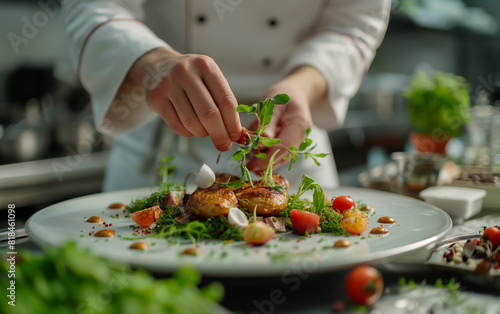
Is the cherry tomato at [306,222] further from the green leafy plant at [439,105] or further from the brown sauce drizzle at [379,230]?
the green leafy plant at [439,105]

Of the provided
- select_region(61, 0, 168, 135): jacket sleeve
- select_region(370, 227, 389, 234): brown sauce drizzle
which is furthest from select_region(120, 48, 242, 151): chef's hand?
select_region(370, 227, 389, 234): brown sauce drizzle

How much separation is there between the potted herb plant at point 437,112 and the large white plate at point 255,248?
1.28 metres

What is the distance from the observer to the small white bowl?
1205 mm

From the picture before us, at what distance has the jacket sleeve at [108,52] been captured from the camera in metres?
1.26

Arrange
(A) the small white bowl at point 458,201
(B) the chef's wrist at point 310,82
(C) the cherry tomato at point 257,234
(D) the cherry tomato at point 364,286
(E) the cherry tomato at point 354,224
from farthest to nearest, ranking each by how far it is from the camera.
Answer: (B) the chef's wrist at point 310,82
(A) the small white bowl at point 458,201
(E) the cherry tomato at point 354,224
(C) the cherry tomato at point 257,234
(D) the cherry tomato at point 364,286

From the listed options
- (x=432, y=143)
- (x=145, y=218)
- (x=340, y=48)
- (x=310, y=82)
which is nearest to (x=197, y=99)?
(x=145, y=218)

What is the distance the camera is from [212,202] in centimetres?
95

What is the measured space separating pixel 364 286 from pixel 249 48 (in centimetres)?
125

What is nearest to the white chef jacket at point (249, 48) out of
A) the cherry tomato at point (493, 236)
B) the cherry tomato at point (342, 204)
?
the cherry tomato at point (342, 204)

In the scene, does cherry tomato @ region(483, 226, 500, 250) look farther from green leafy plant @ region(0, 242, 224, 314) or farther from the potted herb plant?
the potted herb plant

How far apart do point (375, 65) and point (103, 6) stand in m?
4.32

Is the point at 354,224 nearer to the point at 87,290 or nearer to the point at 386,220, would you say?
the point at 386,220

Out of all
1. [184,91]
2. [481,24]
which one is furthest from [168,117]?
[481,24]

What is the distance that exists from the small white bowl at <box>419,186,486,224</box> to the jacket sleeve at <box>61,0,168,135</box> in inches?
33.6
